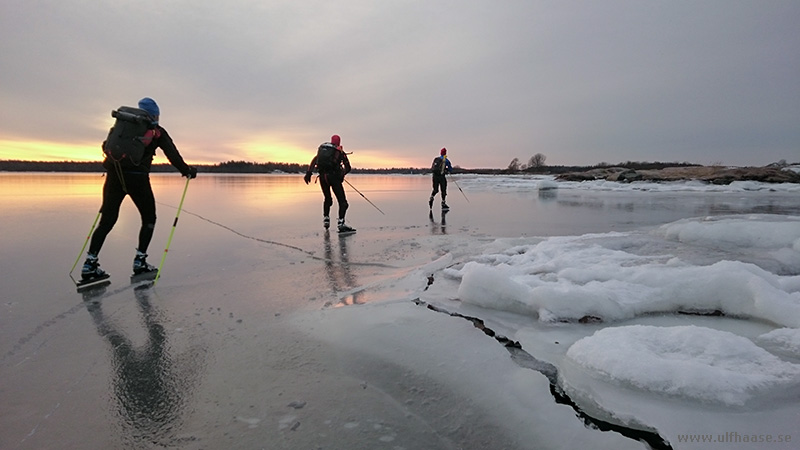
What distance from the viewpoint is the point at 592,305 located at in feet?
8.80

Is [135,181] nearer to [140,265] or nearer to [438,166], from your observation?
[140,265]

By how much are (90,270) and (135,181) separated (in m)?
Answer: 1.06

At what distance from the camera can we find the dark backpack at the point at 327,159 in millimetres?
8217

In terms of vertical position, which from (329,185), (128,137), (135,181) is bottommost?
(329,185)

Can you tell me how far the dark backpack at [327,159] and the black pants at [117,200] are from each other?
409 cm

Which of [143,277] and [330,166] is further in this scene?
[330,166]

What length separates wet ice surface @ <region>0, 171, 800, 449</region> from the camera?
160 cm

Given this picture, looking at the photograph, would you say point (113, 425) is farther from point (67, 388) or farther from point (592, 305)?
point (592, 305)

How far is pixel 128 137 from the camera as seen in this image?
3.96 metres

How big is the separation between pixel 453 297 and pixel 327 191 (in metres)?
5.81

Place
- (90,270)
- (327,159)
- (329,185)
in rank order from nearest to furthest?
(90,270) → (327,159) → (329,185)

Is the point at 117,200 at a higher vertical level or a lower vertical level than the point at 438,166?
lower

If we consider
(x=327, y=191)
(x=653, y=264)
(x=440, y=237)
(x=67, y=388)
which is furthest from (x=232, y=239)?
(x=653, y=264)

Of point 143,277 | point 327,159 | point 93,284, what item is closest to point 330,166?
point 327,159
